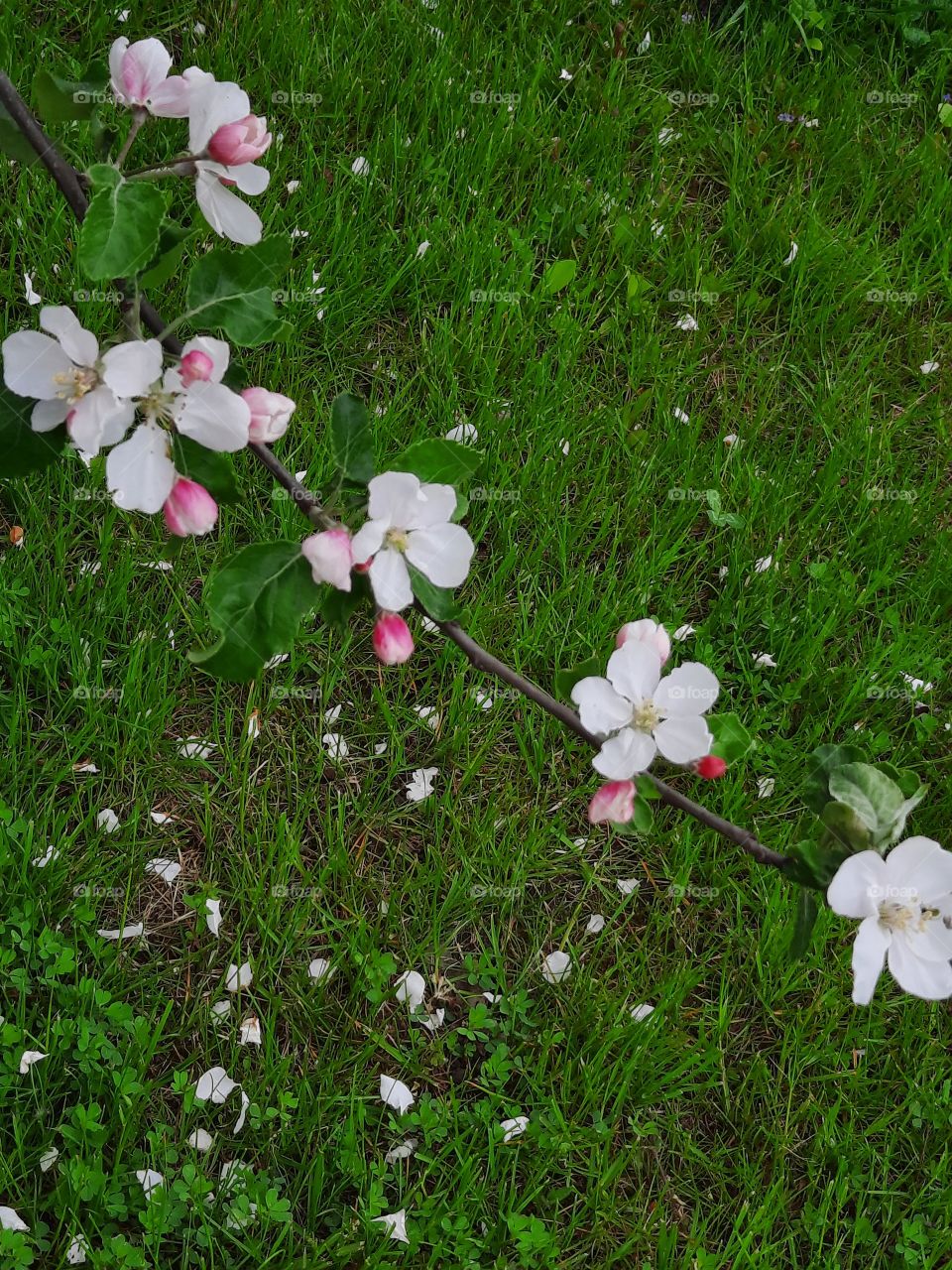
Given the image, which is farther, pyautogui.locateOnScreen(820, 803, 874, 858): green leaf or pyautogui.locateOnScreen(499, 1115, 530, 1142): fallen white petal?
pyautogui.locateOnScreen(499, 1115, 530, 1142): fallen white petal

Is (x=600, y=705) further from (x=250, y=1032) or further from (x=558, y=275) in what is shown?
(x=558, y=275)

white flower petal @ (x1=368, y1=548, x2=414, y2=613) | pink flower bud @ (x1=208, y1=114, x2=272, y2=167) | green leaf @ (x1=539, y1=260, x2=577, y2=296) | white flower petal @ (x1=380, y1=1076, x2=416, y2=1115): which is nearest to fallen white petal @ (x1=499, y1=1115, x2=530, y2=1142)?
white flower petal @ (x1=380, y1=1076, x2=416, y2=1115)

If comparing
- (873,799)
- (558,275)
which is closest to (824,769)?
(873,799)

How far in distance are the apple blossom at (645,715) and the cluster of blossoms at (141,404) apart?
326mm

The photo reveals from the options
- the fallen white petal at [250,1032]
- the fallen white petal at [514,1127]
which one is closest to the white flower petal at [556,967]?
the fallen white petal at [514,1127]

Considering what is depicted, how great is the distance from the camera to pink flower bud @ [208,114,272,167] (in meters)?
0.80

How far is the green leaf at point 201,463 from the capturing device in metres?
0.78

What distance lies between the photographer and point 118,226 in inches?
27.6

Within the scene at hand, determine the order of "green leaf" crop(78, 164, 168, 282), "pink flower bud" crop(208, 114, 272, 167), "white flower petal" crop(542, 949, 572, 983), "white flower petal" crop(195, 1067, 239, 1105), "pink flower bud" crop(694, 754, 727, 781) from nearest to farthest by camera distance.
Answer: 1. "green leaf" crop(78, 164, 168, 282)
2. "pink flower bud" crop(208, 114, 272, 167)
3. "pink flower bud" crop(694, 754, 727, 781)
4. "white flower petal" crop(195, 1067, 239, 1105)
5. "white flower petal" crop(542, 949, 572, 983)

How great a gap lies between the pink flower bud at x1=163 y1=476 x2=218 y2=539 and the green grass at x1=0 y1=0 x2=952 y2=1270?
3.63 ft

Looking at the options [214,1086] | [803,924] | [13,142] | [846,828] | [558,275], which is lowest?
[214,1086]

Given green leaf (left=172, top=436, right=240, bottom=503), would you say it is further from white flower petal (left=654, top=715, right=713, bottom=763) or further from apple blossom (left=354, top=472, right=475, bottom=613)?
white flower petal (left=654, top=715, right=713, bottom=763)

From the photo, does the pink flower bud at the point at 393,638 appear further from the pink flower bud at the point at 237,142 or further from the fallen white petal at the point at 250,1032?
the fallen white petal at the point at 250,1032

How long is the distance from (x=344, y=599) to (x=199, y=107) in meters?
0.36
